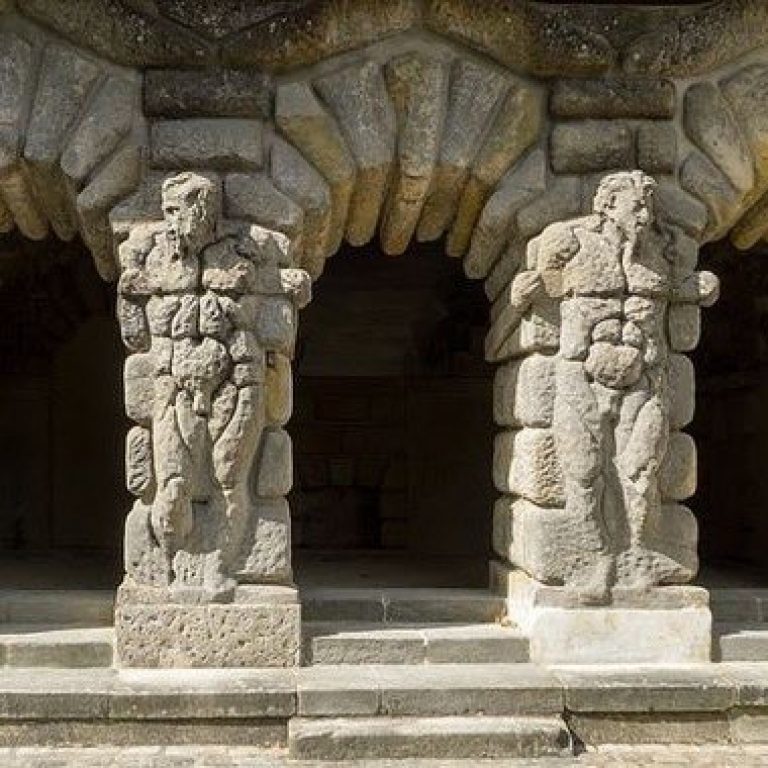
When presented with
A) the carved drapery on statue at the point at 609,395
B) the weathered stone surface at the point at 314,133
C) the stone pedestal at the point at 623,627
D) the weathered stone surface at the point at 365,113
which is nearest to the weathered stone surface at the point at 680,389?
Result: the carved drapery on statue at the point at 609,395

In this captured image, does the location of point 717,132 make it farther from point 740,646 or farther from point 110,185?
point 110,185

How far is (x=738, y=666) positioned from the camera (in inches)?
221

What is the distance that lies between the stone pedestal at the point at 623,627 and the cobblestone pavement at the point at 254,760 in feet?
1.69

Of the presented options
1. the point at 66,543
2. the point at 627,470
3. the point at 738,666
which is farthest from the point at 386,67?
the point at 66,543

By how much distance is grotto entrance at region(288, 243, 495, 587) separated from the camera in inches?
362

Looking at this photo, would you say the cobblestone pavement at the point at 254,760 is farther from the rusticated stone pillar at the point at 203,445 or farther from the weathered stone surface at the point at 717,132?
the weathered stone surface at the point at 717,132

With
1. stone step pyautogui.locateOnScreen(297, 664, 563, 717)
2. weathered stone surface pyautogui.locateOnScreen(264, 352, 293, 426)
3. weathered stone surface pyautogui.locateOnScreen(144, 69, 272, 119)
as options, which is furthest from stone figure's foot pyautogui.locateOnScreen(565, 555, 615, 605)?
weathered stone surface pyautogui.locateOnScreen(144, 69, 272, 119)

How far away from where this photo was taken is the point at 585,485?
554cm

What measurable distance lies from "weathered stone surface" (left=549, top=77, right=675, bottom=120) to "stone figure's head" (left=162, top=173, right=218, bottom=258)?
1756 millimetres

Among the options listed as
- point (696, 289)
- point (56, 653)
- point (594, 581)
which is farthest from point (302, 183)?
point (56, 653)

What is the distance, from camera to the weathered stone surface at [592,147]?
578 cm

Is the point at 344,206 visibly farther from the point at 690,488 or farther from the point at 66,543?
the point at 66,543

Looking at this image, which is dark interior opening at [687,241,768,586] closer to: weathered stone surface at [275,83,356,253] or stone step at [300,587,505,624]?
stone step at [300,587,505,624]

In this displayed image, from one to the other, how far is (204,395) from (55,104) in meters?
1.53
